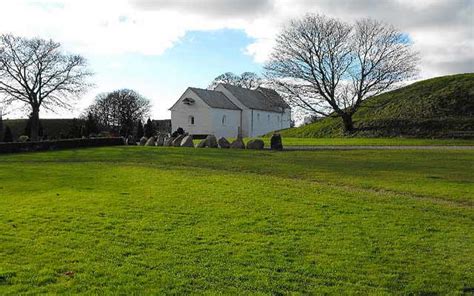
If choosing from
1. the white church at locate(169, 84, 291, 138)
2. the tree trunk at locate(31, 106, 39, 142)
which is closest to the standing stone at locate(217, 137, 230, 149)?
the tree trunk at locate(31, 106, 39, 142)

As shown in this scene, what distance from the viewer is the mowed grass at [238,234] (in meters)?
5.79

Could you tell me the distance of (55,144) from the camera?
105 feet

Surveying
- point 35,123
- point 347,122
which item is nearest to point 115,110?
point 35,123

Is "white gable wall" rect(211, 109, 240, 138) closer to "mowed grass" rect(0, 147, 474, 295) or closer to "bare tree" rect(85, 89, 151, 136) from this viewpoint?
"bare tree" rect(85, 89, 151, 136)

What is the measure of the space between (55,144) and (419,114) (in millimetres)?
30765

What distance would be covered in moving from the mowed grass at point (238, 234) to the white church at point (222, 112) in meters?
46.9

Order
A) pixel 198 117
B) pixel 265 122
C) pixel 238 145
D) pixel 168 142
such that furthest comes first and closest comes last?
pixel 265 122 → pixel 198 117 → pixel 168 142 → pixel 238 145

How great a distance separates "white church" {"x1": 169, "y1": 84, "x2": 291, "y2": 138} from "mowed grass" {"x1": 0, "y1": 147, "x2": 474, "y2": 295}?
154 ft

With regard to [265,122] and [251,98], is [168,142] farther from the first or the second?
[265,122]

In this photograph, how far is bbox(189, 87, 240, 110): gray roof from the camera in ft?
212

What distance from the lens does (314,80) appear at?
43.3 m

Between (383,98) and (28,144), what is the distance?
35.3m

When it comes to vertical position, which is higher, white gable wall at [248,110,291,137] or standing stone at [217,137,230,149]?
white gable wall at [248,110,291,137]

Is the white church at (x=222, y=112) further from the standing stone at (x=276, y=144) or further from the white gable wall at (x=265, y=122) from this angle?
the standing stone at (x=276, y=144)
